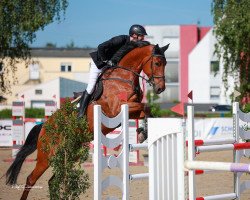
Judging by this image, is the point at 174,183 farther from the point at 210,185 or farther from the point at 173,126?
the point at 210,185

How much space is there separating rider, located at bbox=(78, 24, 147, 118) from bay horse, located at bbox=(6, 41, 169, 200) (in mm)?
99

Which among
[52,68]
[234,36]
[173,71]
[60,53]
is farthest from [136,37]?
[173,71]

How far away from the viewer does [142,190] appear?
9078mm

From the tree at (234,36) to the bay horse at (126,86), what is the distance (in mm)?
10947

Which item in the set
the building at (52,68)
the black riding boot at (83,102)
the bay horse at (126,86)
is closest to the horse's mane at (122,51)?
the bay horse at (126,86)

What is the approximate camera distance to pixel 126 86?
25.5 ft

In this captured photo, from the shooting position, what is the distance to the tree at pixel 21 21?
19.3 metres

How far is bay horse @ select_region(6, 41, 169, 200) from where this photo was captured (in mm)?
7602

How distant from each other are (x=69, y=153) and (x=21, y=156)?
2597 millimetres

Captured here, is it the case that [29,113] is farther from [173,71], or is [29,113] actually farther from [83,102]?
[173,71]

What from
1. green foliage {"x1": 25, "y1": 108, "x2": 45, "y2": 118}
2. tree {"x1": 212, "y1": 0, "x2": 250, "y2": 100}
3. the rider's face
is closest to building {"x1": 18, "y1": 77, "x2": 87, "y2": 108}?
green foliage {"x1": 25, "y1": 108, "x2": 45, "y2": 118}

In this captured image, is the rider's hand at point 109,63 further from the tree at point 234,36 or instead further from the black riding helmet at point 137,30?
the tree at point 234,36

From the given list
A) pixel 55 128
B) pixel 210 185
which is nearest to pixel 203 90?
pixel 210 185

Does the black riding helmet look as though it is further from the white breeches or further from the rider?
the white breeches
